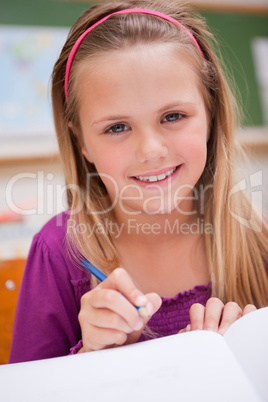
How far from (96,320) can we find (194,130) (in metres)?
0.36

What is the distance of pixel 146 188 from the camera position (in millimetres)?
735

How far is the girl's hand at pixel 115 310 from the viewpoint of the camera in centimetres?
48

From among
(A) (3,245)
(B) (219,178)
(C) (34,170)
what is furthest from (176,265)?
(C) (34,170)

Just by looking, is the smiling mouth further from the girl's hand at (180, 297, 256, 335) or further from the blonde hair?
the girl's hand at (180, 297, 256, 335)

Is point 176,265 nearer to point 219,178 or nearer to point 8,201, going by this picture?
point 219,178

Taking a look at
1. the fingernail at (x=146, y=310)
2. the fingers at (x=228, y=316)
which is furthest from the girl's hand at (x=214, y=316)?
the fingernail at (x=146, y=310)

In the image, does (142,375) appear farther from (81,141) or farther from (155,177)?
(81,141)

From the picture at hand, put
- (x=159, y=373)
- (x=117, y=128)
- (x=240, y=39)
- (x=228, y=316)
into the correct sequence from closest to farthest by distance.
→ (x=159, y=373)
(x=228, y=316)
(x=117, y=128)
(x=240, y=39)

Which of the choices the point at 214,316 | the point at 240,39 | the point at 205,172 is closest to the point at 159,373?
the point at 214,316

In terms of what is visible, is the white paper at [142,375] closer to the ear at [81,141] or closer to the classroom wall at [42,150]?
the ear at [81,141]

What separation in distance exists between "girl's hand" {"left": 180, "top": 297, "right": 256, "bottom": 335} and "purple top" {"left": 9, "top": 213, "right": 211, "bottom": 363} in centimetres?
16

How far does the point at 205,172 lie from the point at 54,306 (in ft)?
1.30

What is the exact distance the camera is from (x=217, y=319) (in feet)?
1.90

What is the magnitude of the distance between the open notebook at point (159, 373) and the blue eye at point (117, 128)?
348 millimetres
